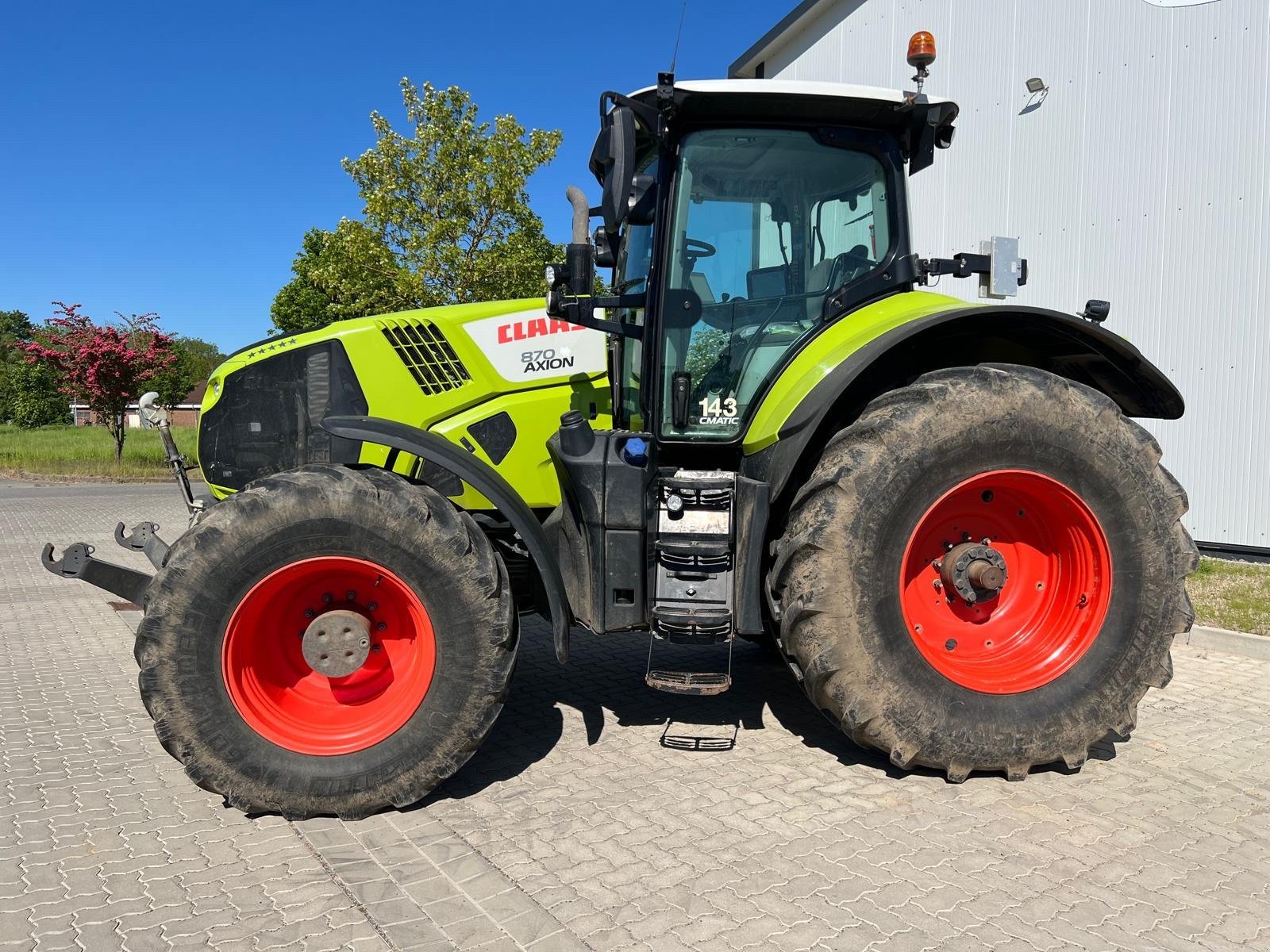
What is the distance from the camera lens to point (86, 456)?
917 inches

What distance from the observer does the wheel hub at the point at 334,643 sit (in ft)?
10.9

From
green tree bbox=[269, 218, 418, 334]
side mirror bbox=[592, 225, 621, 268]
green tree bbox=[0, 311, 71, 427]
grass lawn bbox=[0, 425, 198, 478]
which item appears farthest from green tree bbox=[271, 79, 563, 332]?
green tree bbox=[0, 311, 71, 427]

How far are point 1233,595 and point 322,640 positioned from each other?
255 inches

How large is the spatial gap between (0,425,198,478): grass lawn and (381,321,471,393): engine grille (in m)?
14.5

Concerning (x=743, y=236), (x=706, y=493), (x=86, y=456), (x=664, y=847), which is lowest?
(x=664, y=847)

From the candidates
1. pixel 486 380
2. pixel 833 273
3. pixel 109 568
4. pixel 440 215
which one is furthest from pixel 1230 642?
pixel 440 215

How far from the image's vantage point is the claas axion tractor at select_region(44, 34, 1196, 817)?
3.25m

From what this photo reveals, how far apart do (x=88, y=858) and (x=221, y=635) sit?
2.64 ft

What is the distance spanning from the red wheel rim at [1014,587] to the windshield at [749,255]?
0.98 metres

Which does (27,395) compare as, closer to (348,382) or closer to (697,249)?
(348,382)

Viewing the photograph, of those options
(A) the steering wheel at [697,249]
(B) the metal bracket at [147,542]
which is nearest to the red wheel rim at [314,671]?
(B) the metal bracket at [147,542]

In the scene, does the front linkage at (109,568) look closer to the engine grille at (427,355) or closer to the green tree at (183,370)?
the engine grille at (427,355)

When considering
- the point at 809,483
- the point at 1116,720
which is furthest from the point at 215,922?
the point at 1116,720

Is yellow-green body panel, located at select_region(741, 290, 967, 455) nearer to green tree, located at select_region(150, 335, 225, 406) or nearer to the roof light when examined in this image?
the roof light
